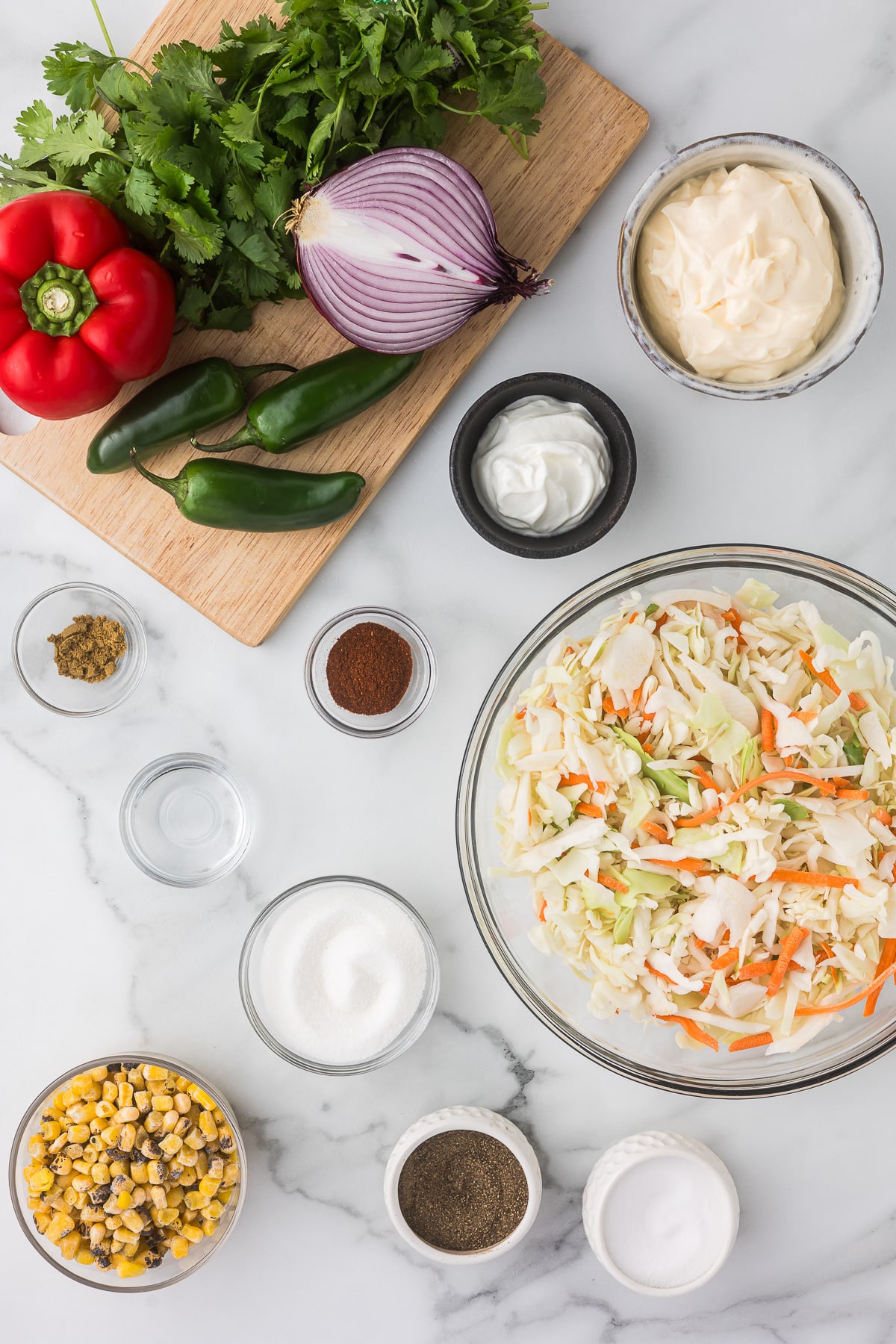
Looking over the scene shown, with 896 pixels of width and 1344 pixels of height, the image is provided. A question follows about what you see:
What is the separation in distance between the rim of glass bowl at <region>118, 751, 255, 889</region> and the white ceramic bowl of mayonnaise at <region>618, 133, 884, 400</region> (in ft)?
3.07

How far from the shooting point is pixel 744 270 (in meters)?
1.29

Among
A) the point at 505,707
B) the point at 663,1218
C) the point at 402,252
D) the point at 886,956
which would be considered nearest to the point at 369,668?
the point at 505,707

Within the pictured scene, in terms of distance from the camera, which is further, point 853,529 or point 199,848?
point 199,848

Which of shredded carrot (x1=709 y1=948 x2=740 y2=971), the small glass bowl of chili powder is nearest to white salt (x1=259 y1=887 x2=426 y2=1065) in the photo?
the small glass bowl of chili powder

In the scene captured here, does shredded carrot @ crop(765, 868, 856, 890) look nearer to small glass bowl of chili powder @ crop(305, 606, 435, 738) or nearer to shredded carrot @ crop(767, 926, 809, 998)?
shredded carrot @ crop(767, 926, 809, 998)

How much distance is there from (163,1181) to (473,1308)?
583 mm

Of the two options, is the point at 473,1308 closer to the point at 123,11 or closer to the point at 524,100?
the point at 524,100

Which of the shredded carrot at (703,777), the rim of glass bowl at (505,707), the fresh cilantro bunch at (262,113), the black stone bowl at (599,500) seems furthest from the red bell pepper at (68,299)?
the shredded carrot at (703,777)

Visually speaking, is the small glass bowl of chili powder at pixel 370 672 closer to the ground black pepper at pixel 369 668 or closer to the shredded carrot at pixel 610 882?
the ground black pepper at pixel 369 668

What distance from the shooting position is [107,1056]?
63.1 inches

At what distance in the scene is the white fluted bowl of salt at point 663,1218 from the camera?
1563 millimetres

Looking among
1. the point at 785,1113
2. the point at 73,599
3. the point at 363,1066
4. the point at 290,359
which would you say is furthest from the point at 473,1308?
the point at 290,359

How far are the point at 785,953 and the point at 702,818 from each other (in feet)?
0.68

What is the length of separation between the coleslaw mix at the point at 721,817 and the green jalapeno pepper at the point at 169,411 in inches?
25.8
